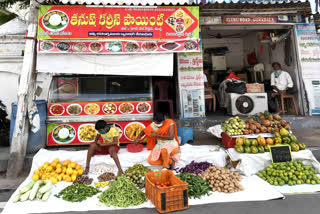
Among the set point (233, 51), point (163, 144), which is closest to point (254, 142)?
point (163, 144)

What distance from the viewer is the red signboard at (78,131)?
5.52 m

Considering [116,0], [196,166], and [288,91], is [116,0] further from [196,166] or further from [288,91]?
[288,91]

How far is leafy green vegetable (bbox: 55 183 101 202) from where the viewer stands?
11.9 feet

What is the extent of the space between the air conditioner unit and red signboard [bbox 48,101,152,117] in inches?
132

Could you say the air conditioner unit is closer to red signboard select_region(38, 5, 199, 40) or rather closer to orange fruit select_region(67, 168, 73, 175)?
red signboard select_region(38, 5, 199, 40)

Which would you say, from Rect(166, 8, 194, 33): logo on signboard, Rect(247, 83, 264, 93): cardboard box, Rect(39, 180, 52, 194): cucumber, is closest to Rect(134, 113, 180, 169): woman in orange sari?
Rect(39, 180, 52, 194): cucumber

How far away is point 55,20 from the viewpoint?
5.24 meters

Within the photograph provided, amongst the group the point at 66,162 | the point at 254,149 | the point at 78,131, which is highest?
the point at 78,131

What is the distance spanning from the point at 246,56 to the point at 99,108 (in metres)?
9.21

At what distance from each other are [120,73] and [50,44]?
1754 mm

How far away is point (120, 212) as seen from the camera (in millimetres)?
3293

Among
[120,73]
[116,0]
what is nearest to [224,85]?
[120,73]

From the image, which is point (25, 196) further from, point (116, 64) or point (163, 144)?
point (116, 64)

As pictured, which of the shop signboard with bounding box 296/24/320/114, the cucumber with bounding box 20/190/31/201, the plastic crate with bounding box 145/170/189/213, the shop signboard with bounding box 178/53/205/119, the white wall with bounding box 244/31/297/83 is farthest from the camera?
the white wall with bounding box 244/31/297/83
